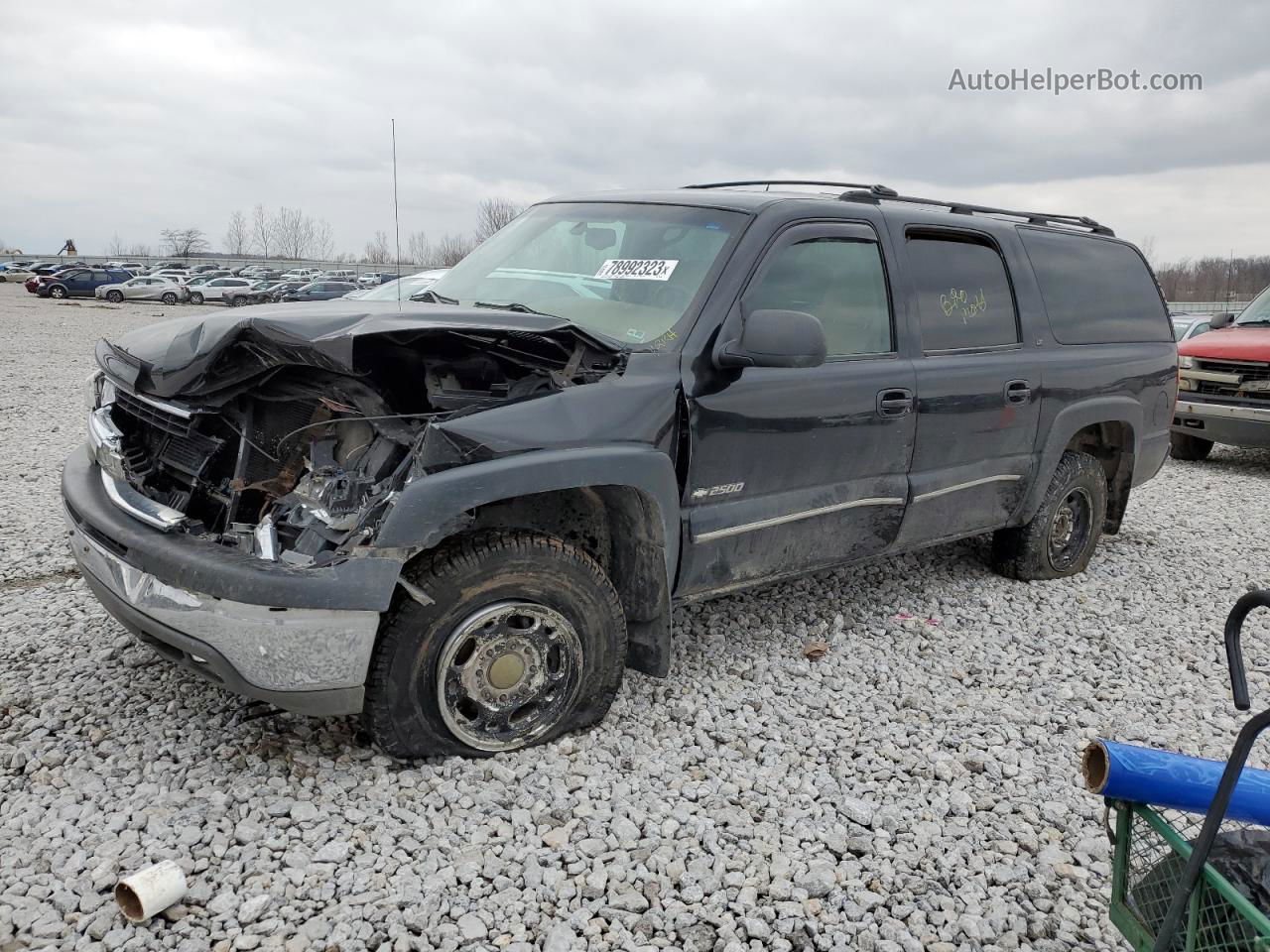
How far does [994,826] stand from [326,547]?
2.35 meters

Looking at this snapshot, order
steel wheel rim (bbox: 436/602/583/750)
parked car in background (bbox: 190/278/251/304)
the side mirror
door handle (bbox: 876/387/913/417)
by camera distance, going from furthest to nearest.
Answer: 1. parked car in background (bbox: 190/278/251/304)
2. door handle (bbox: 876/387/913/417)
3. the side mirror
4. steel wheel rim (bbox: 436/602/583/750)

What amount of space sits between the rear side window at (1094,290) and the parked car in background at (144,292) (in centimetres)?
4126

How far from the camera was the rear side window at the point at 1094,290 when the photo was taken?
5.12 m

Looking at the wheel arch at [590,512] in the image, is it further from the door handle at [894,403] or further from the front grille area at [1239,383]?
the front grille area at [1239,383]

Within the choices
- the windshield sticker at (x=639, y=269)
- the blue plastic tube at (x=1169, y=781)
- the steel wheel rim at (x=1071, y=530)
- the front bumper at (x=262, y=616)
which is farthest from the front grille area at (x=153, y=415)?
the steel wheel rim at (x=1071, y=530)

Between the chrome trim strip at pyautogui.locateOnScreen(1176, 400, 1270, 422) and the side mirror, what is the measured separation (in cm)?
763

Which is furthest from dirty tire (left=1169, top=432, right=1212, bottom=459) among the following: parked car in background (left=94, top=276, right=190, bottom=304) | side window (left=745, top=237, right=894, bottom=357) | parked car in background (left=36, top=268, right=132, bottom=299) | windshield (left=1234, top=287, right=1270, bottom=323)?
parked car in background (left=36, top=268, right=132, bottom=299)

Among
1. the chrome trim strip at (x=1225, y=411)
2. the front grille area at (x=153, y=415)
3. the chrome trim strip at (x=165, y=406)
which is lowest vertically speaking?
the chrome trim strip at (x=1225, y=411)

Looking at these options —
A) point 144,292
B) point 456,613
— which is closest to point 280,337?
point 456,613

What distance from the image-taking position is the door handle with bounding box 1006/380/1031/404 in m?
4.73

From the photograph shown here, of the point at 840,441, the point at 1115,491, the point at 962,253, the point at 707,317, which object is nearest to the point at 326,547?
the point at 707,317

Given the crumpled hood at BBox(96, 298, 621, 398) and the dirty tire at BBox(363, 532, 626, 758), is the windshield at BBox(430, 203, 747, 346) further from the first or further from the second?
the dirty tire at BBox(363, 532, 626, 758)

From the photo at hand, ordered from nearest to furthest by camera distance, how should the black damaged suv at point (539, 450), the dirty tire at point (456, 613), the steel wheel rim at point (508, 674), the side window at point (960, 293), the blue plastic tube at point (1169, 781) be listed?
the blue plastic tube at point (1169, 781), the black damaged suv at point (539, 450), the dirty tire at point (456, 613), the steel wheel rim at point (508, 674), the side window at point (960, 293)

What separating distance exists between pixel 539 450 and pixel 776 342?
3.09 feet
